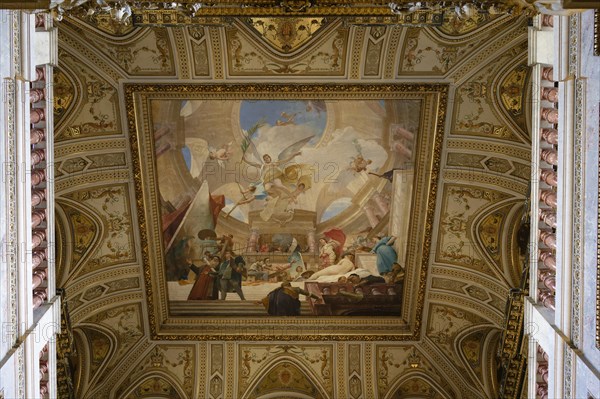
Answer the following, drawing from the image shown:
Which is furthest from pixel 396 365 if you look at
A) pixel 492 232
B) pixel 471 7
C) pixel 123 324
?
pixel 471 7

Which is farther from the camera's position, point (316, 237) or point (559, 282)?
point (316, 237)

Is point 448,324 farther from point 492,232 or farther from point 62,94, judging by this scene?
point 62,94

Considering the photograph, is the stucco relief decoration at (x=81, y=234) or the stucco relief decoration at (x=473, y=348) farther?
the stucco relief decoration at (x=473, y=348)

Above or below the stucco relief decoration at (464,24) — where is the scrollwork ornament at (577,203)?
below

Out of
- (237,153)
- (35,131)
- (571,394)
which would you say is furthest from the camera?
(237,153)

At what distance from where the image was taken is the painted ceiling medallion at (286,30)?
1881 centimetres

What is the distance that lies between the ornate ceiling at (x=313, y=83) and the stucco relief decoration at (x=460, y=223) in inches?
1.4

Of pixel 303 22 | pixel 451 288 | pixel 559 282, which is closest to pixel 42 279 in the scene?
pixel 303 22

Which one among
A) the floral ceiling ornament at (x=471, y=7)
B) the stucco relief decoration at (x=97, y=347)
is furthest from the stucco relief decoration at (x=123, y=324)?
the floral ceiling ornament at (x=471, y=7)

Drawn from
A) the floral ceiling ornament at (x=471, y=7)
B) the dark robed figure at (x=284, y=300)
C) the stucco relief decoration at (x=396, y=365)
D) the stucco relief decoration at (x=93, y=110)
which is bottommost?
the stucco relief decoration at (x=396, y=365)

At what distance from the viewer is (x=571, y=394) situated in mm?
14047

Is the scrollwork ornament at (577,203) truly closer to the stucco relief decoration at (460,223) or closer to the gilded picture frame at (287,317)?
the gilded picture frame at (287,317)

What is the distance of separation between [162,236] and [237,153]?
311cm

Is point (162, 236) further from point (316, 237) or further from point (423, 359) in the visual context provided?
point (423, 359)
